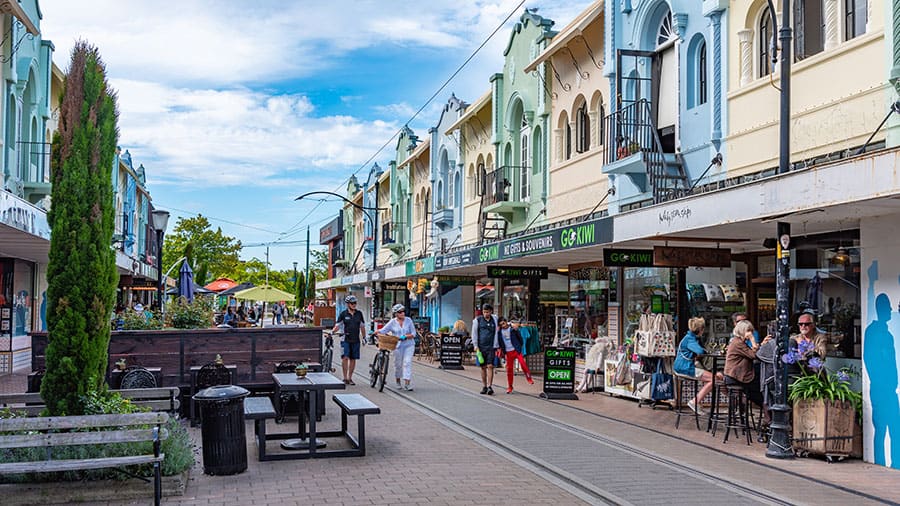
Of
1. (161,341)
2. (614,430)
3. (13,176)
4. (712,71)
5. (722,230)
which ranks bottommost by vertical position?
(614,430)

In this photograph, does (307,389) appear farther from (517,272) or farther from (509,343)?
(517,272)

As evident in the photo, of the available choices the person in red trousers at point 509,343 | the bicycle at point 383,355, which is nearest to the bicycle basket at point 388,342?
the bicycle at point 383,355

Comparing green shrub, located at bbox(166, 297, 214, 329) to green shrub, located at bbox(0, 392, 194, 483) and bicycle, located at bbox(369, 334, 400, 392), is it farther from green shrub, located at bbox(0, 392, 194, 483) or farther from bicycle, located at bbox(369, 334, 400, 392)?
green shrub, located at bbox(0, 392, 194, 483)

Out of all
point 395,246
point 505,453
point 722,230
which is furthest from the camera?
point 395,246

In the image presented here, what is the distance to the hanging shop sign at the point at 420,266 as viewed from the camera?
Result: 2534 cm

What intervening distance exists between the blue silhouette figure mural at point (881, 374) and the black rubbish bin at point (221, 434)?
6807 mm

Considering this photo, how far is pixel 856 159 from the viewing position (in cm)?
809

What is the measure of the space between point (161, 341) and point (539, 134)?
12799mm

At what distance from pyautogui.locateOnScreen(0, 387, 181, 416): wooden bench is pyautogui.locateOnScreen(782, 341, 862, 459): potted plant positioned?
7391 millimetres

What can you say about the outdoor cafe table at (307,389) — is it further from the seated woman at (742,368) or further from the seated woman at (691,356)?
the seated woman at (691,356)

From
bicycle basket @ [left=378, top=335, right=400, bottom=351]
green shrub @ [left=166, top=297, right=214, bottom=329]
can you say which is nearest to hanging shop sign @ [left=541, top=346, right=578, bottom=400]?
bicycle basket @ [left=378, top=335, right=400, bottom=351]

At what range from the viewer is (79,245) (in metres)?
8.24

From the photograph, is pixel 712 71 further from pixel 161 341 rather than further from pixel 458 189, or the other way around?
pixel 458 189

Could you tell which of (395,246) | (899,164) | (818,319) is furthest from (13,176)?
(395,246)
